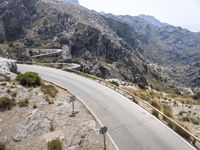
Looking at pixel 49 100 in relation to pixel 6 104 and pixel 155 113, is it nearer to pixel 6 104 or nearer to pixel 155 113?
pixel 6 104

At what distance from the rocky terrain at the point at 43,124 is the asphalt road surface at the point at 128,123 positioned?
1088 mm

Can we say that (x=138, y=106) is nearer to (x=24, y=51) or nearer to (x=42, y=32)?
(x=24, y=51)

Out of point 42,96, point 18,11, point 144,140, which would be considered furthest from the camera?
point 18,11

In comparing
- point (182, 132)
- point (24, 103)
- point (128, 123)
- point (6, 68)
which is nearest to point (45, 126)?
point (24, 103)

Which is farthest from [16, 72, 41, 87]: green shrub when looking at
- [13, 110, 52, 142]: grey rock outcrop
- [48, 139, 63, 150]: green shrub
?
[48, 139, 63, 150]: green shrub

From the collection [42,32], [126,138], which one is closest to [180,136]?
[126,138]

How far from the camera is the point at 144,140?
1812 centimetres

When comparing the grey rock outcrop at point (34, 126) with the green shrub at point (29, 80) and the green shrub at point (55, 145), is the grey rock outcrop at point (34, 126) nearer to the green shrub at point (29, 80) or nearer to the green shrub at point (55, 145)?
the green shrub at point (55, 145)

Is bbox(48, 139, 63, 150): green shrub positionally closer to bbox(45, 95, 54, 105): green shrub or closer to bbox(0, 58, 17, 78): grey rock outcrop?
bbox(45, 95, 54, 105): green shrub

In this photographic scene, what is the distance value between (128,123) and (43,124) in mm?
5796

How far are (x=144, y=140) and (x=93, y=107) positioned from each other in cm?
791

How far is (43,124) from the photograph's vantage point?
2148 centimetres

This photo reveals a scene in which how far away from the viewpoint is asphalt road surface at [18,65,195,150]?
57.5 ft

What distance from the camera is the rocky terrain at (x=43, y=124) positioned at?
18.8 meters
